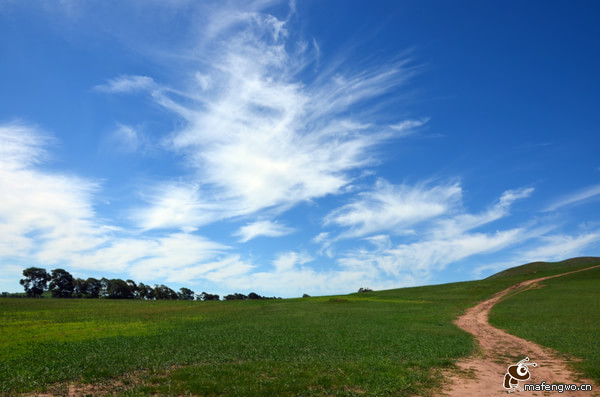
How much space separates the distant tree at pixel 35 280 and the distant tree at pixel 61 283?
4237 mm

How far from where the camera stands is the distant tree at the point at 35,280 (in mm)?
182625

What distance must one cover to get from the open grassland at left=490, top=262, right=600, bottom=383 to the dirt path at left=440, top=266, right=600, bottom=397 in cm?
137

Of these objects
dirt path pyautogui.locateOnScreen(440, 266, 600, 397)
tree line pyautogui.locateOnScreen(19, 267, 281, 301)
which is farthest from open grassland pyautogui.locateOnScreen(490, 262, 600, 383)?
tree line pyautogui.locateOnScreen(19, 267, 281, 301)

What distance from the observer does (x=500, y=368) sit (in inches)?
941

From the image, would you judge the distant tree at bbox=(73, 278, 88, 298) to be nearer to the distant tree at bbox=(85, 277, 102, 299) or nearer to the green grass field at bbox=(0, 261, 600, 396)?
the distant tree at bbox=(85, 277, 102, 299)

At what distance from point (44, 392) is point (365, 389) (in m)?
16.9

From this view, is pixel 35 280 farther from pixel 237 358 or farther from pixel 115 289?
pixel 237 358

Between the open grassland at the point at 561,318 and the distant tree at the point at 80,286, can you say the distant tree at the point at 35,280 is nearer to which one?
the distant tree at the point at 80,286

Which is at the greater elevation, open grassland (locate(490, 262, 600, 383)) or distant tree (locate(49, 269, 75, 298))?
distant tree (locate(49, 269, 75, 298))

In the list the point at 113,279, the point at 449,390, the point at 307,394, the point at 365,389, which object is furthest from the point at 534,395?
the point at 113,279

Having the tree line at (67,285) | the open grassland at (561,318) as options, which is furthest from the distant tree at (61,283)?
the open grassland at (561,318)

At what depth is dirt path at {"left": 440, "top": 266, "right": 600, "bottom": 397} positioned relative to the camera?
60.7 feet

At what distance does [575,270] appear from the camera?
116 metres

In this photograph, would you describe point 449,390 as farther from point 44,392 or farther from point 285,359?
point 44,392
